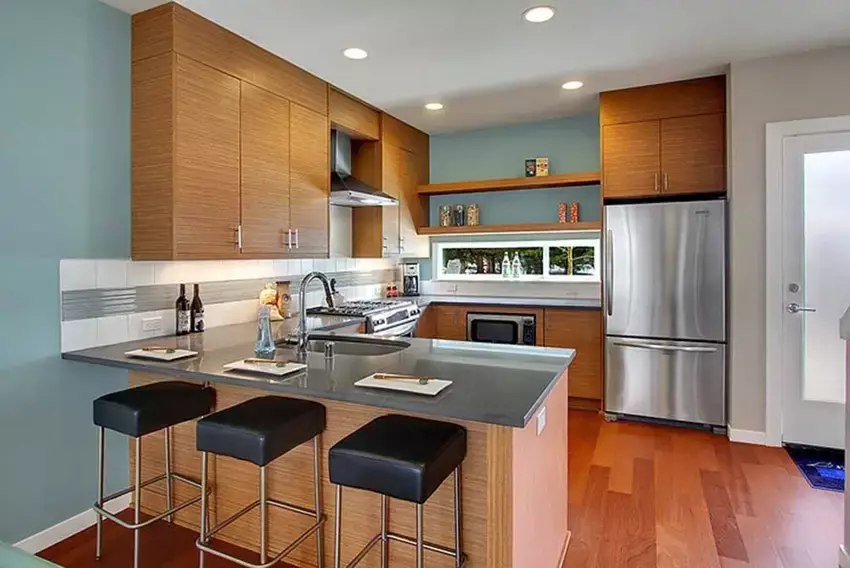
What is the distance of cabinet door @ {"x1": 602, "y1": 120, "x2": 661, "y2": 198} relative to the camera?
380 centimetres

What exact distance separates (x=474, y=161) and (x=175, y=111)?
3183 mm

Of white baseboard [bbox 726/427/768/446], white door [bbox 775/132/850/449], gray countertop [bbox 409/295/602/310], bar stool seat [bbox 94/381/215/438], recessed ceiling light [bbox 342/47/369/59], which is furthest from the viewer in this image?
gray countertop [bbox 409/295/602/310]

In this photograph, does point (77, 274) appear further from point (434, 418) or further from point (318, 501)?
point (434, 418)

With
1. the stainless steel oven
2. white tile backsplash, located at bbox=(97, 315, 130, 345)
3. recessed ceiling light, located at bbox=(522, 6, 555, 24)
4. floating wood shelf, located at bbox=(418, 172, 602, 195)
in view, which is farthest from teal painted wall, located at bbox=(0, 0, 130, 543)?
floating wood shelf, located at bbox=(418, 172, 602, 195)

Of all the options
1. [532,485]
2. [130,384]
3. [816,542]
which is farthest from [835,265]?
[130,384]

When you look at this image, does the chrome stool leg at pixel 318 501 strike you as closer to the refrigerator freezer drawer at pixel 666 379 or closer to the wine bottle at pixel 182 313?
the wine bottle at pixel 182 313

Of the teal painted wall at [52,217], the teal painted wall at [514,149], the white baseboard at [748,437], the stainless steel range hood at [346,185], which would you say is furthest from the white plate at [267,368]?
the teal painted wall at [514,149]

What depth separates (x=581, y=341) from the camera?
4.11 m

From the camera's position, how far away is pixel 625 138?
12.7 ft

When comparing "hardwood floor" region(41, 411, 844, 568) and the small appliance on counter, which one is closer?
"hardwood floor" region(41, 411, 844, 568)

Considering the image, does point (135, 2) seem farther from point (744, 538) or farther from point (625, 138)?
point (744, 538)

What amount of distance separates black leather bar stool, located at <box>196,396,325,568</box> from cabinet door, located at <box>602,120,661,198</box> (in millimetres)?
3021

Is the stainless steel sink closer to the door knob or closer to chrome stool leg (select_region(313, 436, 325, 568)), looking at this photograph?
chrome stool leg (select_region(313, 436, 325, 568))

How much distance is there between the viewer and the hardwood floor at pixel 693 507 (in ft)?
7.04
